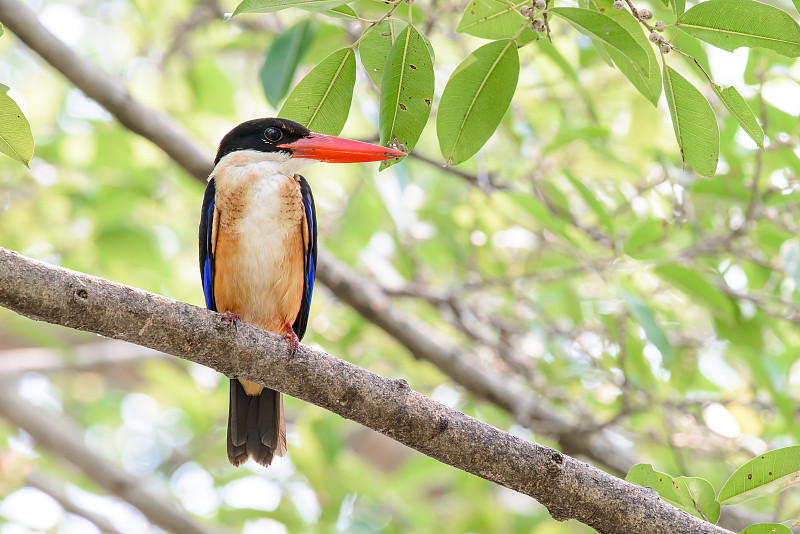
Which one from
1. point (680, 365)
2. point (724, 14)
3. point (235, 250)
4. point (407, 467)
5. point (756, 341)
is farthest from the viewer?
point (407, 467)

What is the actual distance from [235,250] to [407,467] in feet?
8.24

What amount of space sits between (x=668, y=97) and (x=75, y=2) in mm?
7259

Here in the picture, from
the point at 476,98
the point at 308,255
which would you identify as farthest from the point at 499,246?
the point at 476,98

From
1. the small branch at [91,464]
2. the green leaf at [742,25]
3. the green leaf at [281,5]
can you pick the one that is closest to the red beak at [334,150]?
the green leaf at [281,5]

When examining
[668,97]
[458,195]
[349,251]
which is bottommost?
[668,97]

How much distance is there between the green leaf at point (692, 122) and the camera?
6.48ft

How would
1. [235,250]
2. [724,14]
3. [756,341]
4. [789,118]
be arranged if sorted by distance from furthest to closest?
[756,341], [789,118], [235,250], [724,14]

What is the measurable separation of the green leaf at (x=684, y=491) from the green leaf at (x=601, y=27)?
1.06m

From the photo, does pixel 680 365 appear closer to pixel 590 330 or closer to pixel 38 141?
pixel 590 330

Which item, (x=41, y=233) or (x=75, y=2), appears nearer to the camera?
(x=41, y=233)

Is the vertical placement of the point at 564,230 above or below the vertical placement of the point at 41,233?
below

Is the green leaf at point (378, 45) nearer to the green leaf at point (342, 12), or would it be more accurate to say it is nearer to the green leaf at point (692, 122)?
the green leaf at point (342, 12)

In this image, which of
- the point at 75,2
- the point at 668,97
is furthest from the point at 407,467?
the point at 75,2

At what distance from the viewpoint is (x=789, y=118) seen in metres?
3.49
